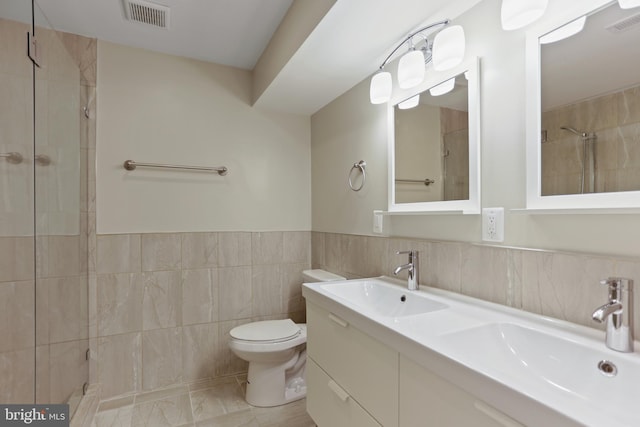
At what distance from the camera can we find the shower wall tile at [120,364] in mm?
2076

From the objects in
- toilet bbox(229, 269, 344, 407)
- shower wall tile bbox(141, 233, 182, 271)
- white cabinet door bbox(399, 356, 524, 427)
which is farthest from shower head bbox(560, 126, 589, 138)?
shower wall tile bbox(141, 233, 182, 271)

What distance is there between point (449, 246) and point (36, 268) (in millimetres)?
1850

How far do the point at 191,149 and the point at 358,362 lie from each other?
1864mm

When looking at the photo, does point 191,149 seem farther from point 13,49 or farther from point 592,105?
point 592,105

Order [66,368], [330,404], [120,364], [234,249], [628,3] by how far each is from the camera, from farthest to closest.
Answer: [234,249]
[120,364]
[66,368]
[330,404]
[628,3]

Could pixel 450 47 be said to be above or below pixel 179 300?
above

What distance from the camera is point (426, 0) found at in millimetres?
1257

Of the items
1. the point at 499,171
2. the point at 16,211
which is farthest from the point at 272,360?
the point at 499,171

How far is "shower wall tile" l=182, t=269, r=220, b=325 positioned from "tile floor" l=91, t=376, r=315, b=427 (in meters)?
0.46

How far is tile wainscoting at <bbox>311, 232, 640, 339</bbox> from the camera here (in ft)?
3.00

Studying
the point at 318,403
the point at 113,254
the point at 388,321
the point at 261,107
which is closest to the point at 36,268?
the point at 113,254

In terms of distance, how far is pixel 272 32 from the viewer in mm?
1999

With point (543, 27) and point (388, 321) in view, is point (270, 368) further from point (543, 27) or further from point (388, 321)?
point (543, 27)

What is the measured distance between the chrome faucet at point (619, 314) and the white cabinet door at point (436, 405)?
37 centimetres
